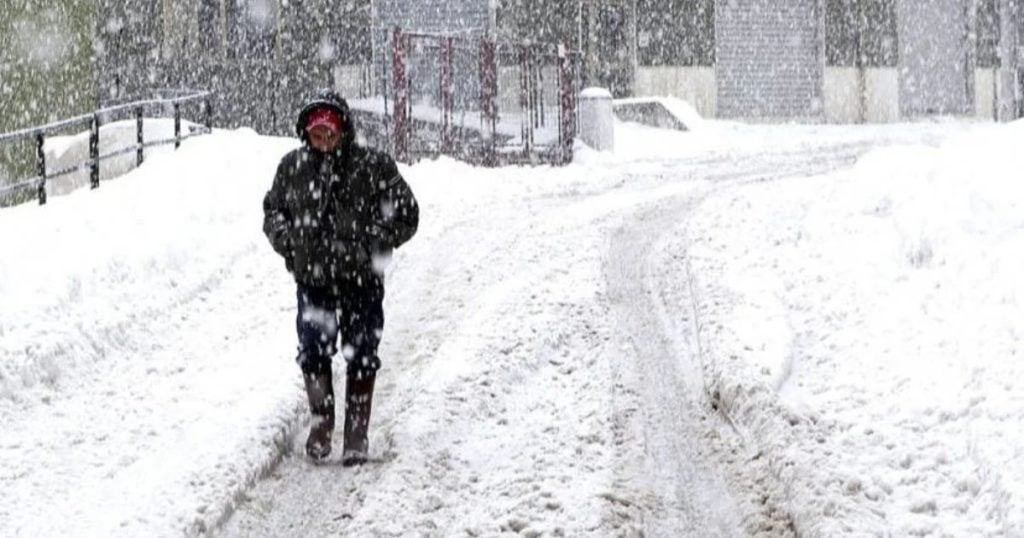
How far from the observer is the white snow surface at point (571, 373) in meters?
5.63

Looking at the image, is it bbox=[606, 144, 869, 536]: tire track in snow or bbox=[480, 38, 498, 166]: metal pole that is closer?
bbox=[606, 144, 869, 536]: tire track in snow

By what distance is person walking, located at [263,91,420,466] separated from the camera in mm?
6207

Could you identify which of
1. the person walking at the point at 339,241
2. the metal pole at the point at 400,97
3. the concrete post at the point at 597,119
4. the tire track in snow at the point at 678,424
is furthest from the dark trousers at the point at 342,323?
the concrete post at the point at 597,119

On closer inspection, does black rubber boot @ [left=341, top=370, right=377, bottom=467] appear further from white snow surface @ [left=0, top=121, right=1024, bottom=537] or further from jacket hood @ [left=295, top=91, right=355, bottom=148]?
jacket hood @ [left=295, top=91, right=355, bottom=148]

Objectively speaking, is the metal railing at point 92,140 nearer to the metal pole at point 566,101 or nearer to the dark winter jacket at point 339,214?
the metal pole at point 566,101

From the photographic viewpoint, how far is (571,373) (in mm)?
7789

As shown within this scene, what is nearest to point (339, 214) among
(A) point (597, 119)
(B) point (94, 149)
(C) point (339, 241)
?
(C) point (339, 241)

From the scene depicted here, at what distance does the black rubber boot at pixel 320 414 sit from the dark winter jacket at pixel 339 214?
46cm

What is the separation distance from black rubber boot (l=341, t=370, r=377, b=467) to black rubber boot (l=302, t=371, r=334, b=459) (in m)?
0.10

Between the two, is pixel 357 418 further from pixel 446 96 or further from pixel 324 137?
pixel 446 96

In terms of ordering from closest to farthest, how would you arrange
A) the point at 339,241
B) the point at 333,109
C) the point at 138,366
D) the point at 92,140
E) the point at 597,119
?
the point at 333,109 < the point at 339,241 < the point at 138,366 < the point at 92,140 < the point at 597,119

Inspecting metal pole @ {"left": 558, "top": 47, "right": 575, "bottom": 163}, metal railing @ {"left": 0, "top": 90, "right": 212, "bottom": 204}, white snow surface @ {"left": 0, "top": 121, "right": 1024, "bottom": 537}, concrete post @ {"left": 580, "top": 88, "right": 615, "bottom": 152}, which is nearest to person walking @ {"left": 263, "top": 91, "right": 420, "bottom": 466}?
white snow surface @ {"left": 0, "top": 121, "right": 1024, "bottom": 537}

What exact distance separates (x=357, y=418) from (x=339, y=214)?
0.93 metres

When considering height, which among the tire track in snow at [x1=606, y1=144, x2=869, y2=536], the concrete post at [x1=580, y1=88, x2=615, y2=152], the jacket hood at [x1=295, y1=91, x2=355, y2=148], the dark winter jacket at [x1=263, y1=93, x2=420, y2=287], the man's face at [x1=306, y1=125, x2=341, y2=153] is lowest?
the tire track in snow at [x1=606, y1=144, x2=869, y2=536]
